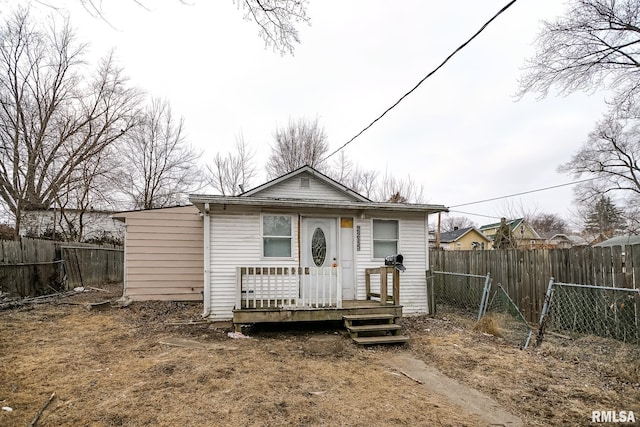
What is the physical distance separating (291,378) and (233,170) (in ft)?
72.7

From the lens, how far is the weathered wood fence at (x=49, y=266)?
9305mm

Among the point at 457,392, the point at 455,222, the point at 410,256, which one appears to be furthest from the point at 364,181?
the point at 455,222

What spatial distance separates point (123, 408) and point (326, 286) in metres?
4.22

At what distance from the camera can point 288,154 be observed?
2430 centimetres

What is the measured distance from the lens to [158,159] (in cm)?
2298

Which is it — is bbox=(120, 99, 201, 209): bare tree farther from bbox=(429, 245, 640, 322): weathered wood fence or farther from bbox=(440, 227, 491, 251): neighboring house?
bbox=(440, 227, 491, 251): neighboring house

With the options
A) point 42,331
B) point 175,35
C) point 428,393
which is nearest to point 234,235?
point 42,331

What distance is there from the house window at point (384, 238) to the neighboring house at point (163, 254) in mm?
5303

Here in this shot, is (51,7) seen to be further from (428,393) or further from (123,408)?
(428,393)

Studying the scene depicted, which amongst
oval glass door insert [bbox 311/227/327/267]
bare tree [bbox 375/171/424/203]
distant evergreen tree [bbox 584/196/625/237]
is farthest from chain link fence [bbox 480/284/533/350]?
distant evergreen tree [bbox 584/196/625/237]

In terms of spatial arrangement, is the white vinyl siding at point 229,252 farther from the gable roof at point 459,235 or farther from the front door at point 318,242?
the gable roof at point 459,235

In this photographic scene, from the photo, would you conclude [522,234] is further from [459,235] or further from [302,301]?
[302,301]

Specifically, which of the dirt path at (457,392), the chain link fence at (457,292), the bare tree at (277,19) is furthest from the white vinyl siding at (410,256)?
the bare tree at (277,19)

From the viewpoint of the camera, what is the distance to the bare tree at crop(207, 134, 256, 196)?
24.6 m
